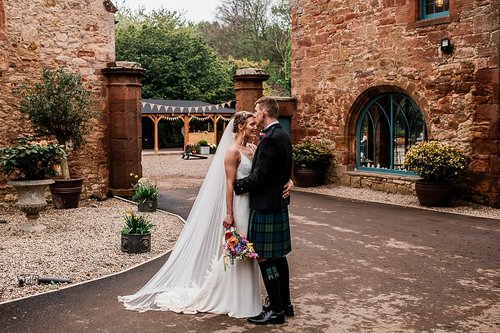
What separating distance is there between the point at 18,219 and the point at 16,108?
242cm

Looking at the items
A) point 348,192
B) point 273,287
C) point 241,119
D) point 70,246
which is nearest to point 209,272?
point 273,287

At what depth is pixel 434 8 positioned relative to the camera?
467 inches

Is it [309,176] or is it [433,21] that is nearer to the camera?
[433,21]

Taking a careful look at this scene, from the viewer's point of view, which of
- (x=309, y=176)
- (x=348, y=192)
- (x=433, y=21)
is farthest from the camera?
(x=309, y=176)

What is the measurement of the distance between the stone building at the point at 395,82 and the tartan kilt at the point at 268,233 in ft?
25.1

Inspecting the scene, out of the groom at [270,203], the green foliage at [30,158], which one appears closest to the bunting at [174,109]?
the green foliage at [30,158]

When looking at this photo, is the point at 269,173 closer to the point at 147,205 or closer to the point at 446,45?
→ the point at 147,205

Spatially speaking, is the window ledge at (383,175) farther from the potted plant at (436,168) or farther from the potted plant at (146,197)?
the potted plant at (146,197)

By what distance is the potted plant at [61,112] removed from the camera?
10.6 m

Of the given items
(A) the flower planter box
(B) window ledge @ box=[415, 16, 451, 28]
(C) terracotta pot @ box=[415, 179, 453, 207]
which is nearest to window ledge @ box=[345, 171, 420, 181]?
(C) terracotta pot @ box=[415, 179, 453, 207]

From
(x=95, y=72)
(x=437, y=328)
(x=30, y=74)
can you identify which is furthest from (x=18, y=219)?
(x=437, y=328)

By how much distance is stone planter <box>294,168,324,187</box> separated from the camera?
47.0ft

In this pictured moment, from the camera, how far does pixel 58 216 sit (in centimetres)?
1002

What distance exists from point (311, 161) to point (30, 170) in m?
7.65
